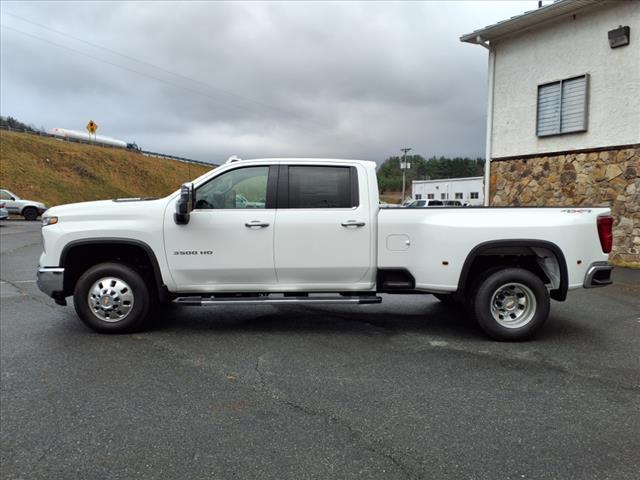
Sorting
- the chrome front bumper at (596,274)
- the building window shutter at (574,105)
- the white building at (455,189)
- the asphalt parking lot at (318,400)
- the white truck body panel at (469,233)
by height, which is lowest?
the asphalt parking lot at (318,400)

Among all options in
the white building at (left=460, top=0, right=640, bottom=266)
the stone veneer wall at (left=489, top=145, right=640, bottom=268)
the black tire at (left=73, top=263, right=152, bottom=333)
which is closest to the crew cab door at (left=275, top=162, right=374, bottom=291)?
the black tire at (left=73, top=263, right=152, bottom=333)

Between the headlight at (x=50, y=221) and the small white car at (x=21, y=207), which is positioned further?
the small white car at (x=21, y=207)

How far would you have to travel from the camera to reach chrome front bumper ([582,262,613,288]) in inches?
204

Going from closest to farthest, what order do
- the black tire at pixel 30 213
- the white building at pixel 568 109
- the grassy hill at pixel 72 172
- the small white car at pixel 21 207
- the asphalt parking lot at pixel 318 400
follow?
the asphalt parking lot at pixel 318 400 < the white building at pixel 568 109 < the small white car at pixel 21 207 < the black tire at pixel 30 213 < the grassy hill at pixel 72 172

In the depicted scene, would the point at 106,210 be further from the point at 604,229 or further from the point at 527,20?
the point at 527,20

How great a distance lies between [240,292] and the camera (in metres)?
5.52

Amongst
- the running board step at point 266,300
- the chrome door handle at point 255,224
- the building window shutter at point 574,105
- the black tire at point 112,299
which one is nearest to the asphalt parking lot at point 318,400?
the black tire at point 112,299

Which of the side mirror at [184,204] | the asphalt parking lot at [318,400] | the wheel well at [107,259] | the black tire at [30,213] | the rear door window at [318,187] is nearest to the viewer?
the asphalt parking lot at [318,400]

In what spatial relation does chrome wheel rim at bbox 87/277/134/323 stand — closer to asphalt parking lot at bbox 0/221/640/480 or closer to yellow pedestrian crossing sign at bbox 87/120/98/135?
asphalt parking lot at bbox 0/221/640/480

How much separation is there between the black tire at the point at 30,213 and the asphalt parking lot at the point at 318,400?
82.4ft

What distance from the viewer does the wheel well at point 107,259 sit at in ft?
17.5

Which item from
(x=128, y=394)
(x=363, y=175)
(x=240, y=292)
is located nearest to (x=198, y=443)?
(x=128, y=394)

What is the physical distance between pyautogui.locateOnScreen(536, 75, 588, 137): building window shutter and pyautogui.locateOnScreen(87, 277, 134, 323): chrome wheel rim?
1081cm

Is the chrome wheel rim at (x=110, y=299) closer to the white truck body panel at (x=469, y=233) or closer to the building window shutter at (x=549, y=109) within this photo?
the white truck body panel at (x=469, y=233)
